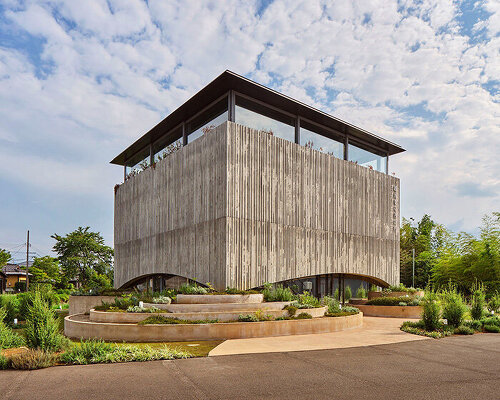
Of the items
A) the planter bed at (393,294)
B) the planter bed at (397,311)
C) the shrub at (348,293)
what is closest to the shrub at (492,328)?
the planter bed at (397,311)

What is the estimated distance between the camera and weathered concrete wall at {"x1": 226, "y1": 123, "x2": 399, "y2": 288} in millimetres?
17109

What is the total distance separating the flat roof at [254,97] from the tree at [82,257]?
98.2 feet

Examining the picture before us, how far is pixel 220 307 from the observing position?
1388 centimetres

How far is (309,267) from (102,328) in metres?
10.8

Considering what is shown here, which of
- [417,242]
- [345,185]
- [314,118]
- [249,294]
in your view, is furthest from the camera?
Answer: [417,242]

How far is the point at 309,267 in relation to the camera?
64.8 ft

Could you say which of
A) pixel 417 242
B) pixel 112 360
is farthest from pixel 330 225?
pixel 417 242

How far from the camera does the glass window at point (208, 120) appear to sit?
1811 cm

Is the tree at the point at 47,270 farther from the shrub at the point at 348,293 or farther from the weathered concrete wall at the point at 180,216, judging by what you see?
the shrub at the point at 348,293

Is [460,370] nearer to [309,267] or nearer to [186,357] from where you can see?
[186,357]

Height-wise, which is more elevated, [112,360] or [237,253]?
[237,253]

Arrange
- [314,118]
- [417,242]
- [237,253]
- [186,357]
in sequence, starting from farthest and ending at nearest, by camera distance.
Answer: [417,242] < [314,118] < [237,253] < [186,357]

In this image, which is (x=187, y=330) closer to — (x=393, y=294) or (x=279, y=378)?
(x=279, y=378)

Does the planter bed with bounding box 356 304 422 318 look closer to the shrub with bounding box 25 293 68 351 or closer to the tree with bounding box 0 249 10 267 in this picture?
the shrub with bounding box 25 293 68 351
